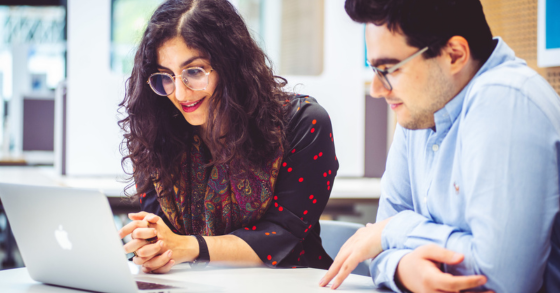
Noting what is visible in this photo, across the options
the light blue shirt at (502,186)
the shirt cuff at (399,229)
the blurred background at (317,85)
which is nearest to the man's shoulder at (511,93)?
the light blue shirt at (502,186)

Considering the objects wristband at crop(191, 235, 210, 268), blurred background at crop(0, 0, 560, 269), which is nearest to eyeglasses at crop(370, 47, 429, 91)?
wristband at crop(191, 235, 210, 268)

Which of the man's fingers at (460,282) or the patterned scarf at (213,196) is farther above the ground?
the patterned scarf at (213,196)

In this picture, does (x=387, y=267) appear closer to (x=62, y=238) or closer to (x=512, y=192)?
(x=512, y=192)

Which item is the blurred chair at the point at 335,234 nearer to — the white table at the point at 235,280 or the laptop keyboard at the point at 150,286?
the white table at the point at 235,280

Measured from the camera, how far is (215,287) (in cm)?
101

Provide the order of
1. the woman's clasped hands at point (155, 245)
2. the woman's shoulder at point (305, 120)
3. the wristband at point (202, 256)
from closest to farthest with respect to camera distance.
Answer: the woman's clasped hands at point (155, 245) → the wristband at point (202, 256) → the woman's shoulder at point (305, 120)

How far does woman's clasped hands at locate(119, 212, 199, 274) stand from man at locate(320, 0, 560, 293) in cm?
35

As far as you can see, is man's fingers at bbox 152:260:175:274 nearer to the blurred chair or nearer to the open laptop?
the open laptop

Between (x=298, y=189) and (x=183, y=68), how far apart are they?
17.5 inches

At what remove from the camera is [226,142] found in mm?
1435

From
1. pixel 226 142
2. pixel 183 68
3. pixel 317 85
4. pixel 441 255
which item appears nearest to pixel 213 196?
pixel 226 142

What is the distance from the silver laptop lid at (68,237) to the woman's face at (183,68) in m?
0.49

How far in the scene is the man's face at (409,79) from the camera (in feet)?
3.10

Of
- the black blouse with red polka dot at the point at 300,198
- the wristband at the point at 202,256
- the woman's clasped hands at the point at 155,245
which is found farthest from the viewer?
the black blouse with red polka dot at the point at 300,198
